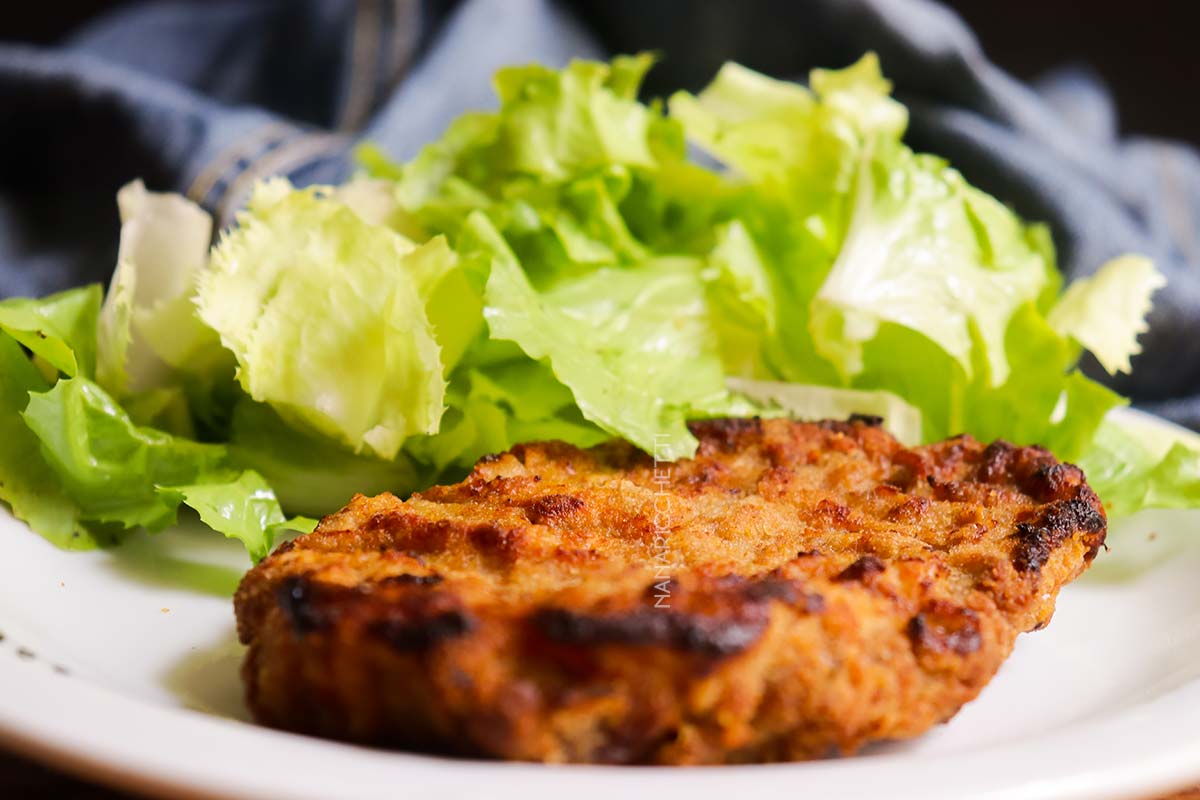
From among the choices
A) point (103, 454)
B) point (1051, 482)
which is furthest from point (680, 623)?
point (103, 454)

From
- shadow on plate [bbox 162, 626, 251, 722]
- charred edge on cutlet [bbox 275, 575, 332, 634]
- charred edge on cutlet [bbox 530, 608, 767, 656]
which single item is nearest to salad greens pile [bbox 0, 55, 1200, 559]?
shadow on plate [bbox 162, 626, 251, 722]

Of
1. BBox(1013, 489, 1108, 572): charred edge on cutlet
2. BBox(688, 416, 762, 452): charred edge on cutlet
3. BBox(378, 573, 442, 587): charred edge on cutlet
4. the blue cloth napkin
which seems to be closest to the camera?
BBox(378, 573, 442, 587): charred edge on cutlet

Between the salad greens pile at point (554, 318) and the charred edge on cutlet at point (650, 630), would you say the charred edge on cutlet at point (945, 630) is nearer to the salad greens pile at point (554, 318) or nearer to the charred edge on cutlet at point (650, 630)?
the charred edge on cutlet at point (650, 630)

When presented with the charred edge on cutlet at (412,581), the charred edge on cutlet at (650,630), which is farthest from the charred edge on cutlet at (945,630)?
the charred edge on cutlet at (412,581)

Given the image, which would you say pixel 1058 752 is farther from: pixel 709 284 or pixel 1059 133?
pixel 1059 133

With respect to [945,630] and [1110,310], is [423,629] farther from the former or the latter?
[1110,310]

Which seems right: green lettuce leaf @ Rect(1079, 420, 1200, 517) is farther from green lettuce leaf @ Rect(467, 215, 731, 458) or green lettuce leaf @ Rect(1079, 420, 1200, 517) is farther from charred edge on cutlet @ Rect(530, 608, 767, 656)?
charred edge on cutlet @ Rect(530, 608, 767, 656)
